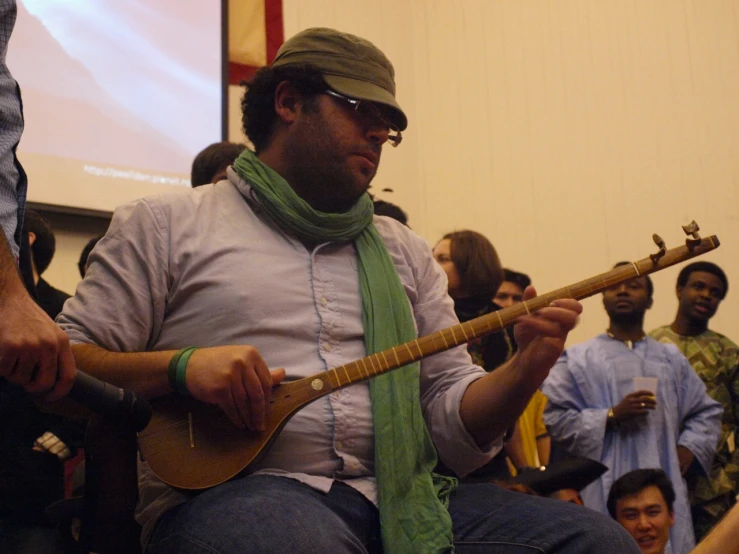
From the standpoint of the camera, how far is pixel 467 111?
19.0ft

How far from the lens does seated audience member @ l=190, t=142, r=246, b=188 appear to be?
2.57 m

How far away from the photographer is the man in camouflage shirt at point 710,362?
3637mm

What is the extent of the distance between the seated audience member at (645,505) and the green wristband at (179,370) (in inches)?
89.7

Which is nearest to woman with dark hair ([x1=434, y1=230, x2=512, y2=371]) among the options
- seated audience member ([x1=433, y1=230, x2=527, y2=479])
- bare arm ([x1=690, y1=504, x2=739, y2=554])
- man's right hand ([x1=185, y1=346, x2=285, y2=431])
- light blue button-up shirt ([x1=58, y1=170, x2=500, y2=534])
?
seated audience member ([x1=433, y1=230, x2=527, y2=479])

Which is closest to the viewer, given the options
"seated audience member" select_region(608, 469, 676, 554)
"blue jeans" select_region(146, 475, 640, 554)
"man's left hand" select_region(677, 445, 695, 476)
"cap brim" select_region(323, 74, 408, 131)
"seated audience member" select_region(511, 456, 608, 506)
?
"blue jeans" select_region(146, 475, 640, 554)

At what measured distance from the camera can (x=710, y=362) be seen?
13.0ft

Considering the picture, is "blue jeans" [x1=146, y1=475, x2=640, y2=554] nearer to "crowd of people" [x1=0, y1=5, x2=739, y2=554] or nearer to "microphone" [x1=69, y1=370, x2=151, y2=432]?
"crowd of people" [x1=0, y1=5, x2=739, y2=554]

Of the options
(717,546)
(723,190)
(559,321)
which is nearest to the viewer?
(717,546)

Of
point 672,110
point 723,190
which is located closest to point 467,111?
point 672,110

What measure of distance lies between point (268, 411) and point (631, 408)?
2.38 m

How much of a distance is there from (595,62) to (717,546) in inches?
179

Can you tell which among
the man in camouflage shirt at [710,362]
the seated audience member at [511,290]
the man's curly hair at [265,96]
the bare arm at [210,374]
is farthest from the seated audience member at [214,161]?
A: the man in camouflage shirt at [710,362]

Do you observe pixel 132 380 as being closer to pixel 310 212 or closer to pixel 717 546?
pixel 310 212

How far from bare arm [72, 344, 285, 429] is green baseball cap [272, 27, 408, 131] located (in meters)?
0.60
